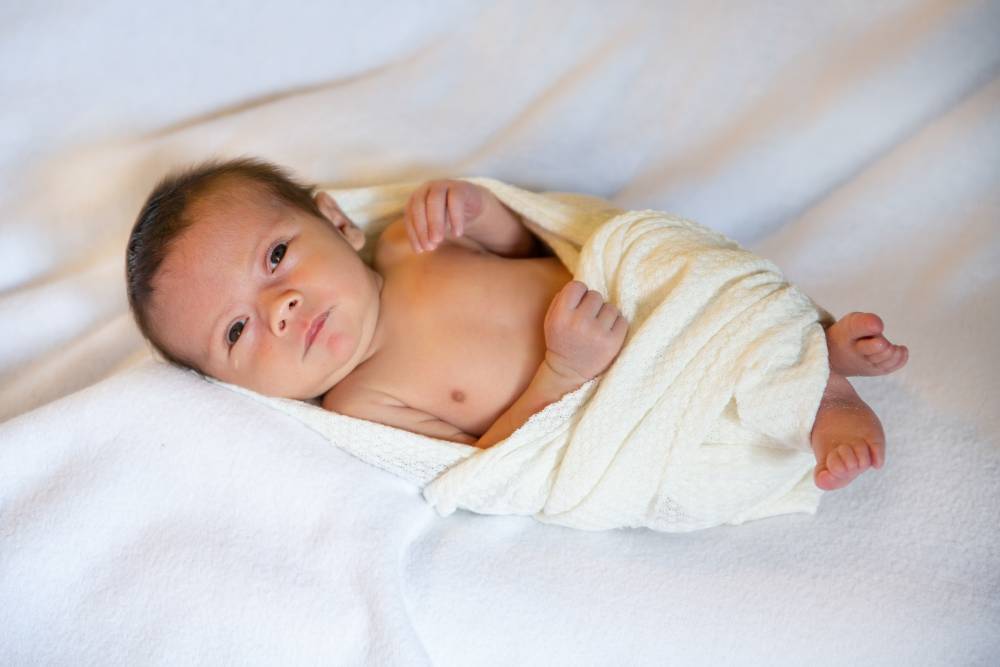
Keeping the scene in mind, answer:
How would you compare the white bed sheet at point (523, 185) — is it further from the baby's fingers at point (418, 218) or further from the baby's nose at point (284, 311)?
the baby's fingers at point (418, 218)

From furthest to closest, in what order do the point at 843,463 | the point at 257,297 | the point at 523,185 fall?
the point at 523,185
the point at 257,297
the point at 843,463

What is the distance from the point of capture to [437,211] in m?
1.31

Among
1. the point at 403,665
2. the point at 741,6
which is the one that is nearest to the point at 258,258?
the point at 403,665

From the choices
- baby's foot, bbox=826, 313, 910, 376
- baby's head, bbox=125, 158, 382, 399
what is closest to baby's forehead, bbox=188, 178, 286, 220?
baby's head, bbox=125, 158, 382, 399

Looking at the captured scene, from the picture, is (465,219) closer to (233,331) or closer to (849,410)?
(233,331)

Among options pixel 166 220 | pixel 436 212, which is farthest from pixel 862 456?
pixel 166 220

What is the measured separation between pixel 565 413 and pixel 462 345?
0.70 ft

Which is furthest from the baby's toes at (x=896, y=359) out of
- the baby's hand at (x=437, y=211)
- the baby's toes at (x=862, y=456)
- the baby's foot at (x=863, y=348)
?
the baby's hand at (x=437, y=211)

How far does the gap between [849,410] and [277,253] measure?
75cm

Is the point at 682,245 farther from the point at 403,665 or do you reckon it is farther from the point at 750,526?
the point at 403,665

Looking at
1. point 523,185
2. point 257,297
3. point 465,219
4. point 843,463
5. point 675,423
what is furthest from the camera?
point 523,185

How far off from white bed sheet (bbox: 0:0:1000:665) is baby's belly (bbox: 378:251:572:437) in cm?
15

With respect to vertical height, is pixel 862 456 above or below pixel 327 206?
below

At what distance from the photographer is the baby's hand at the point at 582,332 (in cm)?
115
